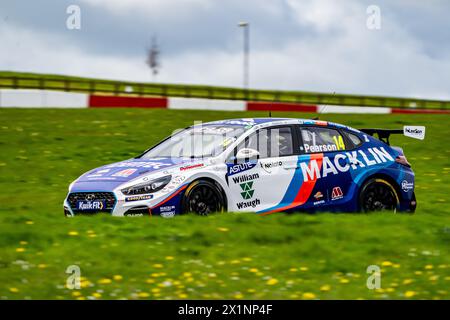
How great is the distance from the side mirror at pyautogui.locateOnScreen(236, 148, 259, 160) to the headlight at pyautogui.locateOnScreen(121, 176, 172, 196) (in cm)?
114

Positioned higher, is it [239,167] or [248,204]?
[239,167]

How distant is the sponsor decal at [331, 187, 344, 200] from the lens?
1248cm

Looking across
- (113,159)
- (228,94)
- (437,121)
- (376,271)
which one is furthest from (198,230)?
(228,94)

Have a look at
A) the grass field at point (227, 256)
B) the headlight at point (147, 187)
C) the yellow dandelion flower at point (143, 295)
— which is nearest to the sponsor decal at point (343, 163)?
the grass field at point (227, 256)

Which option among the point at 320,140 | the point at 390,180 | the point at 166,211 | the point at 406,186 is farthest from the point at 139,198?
the point at 406,186

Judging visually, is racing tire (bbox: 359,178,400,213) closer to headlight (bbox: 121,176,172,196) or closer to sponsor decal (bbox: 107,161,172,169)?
sponsor decal (bbox: 107,161,172,169)

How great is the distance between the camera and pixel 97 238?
9.98m

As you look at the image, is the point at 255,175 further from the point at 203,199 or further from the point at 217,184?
the point at 203,199

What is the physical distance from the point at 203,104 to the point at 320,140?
2214 centimetres

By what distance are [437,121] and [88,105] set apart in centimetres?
1220

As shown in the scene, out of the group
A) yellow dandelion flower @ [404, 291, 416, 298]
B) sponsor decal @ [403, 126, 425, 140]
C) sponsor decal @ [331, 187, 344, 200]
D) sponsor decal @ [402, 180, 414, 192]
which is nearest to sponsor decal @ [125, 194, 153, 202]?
sponsor decal @ [331, 187, 344, 200]

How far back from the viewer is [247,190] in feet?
39.1

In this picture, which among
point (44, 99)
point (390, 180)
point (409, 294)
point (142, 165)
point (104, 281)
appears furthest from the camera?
point (44, 99)
